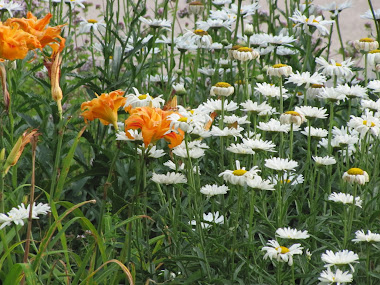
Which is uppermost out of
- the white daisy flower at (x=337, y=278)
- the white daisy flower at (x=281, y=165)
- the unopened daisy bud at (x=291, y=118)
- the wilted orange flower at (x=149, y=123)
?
the wilted orange flower at (x=149, y=123)

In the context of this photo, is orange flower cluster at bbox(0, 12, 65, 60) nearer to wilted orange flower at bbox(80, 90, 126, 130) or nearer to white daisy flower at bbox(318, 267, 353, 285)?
wilted orange flower at bbox(80, 90, 126, 130)

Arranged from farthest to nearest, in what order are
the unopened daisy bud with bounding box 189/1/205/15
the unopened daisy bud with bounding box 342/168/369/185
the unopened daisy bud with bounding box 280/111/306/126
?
the unopened daisy bud with bounding box 189/1/205/15
the unopened daisy bud with bounding box 280/111/306/126
the unopened daisy bud with bounding box 342/168/369/185

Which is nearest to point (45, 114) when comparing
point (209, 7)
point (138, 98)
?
point (138, 98)

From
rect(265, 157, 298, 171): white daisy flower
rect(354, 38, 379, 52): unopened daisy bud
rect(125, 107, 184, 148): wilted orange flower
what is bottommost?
rect(265, 157, 298, 171): white daisy flower

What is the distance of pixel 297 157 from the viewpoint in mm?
2824

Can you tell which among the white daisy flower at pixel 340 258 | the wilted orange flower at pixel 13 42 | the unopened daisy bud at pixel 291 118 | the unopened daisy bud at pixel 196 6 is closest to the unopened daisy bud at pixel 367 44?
the unopened daisy bud at pixel 291 118

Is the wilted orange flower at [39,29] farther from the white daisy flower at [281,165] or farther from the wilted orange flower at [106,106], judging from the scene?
the white daisy flower at [281,165]

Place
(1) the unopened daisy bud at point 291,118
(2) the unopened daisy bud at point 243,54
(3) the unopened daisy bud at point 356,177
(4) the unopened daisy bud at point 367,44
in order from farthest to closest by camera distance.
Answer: (4) the unopened daisy bud at point 367,44
(2) the unopened daisy bud at point 243,54
(1) the unopened daisy bud at point 291,118
(3) the unopened daisy bud at point 356,177

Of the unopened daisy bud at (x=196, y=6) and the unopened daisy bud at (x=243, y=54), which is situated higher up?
the unopened daisy bud at (x=196, y=6)

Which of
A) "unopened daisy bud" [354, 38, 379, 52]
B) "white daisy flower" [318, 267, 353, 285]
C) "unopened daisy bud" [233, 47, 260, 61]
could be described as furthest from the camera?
"unopened daisy bud" [354, 38, 379, 52]

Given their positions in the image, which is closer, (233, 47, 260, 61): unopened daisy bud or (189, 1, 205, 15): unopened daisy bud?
(233, 47, 260, 61): unopened daisy bud

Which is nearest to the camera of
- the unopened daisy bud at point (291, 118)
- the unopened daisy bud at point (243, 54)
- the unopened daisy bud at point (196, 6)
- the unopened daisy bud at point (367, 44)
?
the unopened daisy bud at point (291, 118)

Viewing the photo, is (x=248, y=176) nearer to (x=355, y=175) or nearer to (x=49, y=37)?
(x=355, y=175)

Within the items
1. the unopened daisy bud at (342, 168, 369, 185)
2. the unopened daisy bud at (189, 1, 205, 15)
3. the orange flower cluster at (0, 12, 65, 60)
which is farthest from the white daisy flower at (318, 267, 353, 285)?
the unopened daisy bud at (189, 1, 205, 15)
